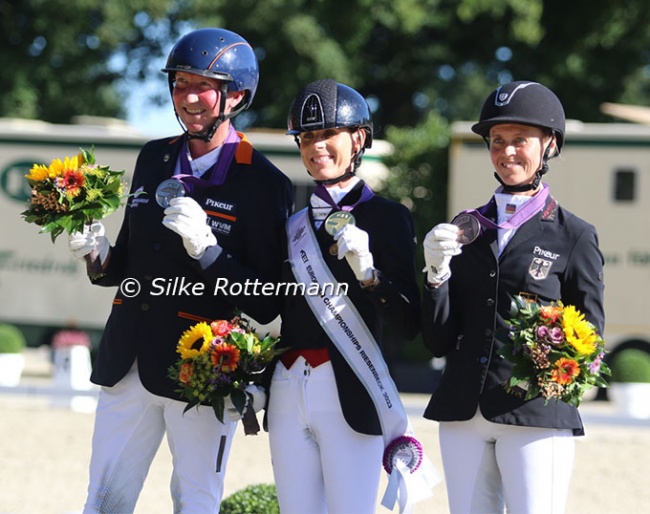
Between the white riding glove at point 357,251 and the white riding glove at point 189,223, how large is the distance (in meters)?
0.53

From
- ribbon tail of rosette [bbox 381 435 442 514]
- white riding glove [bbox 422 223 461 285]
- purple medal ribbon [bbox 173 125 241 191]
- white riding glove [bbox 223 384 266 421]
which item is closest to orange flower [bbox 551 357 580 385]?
white riding glove [bbox 422 223 461 285]

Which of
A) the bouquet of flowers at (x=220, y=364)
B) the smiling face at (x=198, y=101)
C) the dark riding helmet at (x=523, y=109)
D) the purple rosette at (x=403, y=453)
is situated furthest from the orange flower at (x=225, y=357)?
the dark riding helmet at (x=523, y=109)

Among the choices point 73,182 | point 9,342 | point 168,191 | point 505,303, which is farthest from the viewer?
point 9,342

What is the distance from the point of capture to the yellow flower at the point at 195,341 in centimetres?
412

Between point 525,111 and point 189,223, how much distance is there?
1.30 metres

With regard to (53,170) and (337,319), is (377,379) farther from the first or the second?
(53,170)

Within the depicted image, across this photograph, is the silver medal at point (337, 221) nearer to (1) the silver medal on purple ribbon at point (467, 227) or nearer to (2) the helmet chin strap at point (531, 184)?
(1) the silver medal on purple ribbon at point (467, 227)

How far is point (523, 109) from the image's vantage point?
4074 millimetres

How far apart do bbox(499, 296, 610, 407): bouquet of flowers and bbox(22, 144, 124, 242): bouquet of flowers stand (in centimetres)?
160

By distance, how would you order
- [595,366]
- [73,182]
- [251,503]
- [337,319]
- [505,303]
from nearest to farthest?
1. [595,366]
2. [505,303]
3. [337,319]
4. [73,182]
5. [251,503]

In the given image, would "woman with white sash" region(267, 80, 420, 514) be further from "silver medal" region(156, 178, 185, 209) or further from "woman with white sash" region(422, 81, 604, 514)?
"silver medal" region(156, 178, 185, 209)

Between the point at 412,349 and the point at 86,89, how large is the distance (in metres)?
10.7

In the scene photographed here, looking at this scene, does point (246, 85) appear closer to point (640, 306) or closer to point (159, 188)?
point (159, 188)

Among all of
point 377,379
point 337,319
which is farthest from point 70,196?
point 377,379
